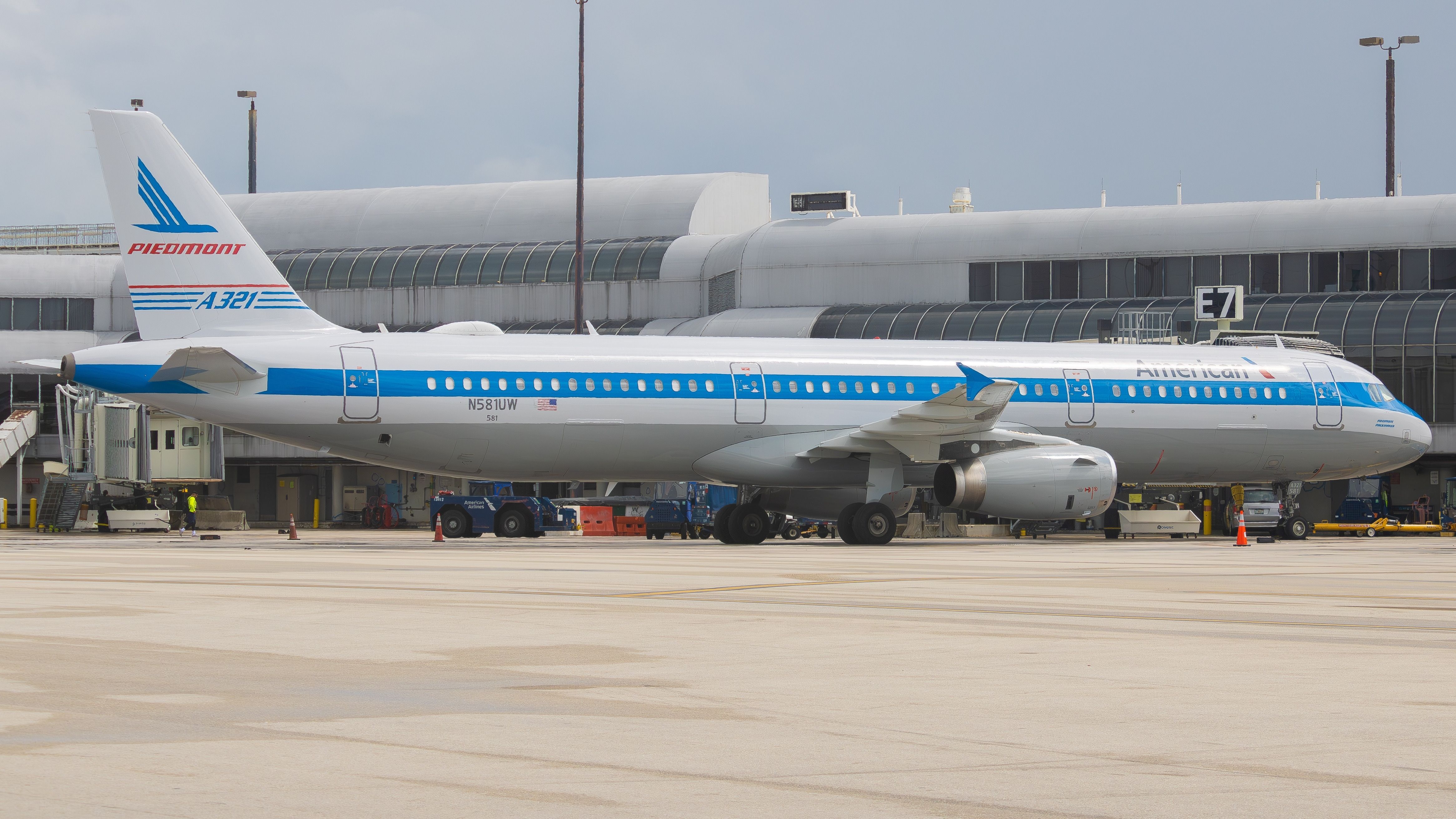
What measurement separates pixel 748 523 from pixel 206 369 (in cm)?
1196

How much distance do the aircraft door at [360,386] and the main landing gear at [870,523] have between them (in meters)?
9.83

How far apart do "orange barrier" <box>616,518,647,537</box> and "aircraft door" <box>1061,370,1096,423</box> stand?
19.7 meters

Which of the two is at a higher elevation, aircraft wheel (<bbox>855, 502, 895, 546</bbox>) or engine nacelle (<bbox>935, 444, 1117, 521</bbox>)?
engine nacelle (<bbox>935, 444, 1117, 521</bbox>)

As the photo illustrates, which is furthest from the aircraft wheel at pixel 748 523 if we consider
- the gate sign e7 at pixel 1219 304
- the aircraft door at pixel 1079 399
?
the gate sign e7 at pixel 1219 304

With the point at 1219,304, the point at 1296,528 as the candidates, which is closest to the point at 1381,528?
the point at 1296,528

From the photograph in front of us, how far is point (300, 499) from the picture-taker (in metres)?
65.4

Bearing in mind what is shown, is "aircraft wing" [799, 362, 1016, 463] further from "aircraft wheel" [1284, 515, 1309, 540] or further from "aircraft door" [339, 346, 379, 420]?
"aircraft wheel" [1284, 515, 1309, 540]

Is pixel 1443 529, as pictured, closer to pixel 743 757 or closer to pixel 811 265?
pixel 811 265

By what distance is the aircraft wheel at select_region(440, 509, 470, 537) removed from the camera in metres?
41.3

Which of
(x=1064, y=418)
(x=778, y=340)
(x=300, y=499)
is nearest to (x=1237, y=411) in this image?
(x=1064, y=418)

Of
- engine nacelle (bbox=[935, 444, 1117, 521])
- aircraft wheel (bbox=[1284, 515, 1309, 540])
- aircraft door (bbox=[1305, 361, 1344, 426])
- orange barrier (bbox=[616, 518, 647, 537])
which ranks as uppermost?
aircraft door (bbox=[1305, 361, 1344, 426])

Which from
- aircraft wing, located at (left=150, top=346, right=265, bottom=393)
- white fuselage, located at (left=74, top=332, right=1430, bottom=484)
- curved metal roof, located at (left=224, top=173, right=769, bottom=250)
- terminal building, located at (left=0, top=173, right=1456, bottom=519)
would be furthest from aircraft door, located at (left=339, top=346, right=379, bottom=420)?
curved metal roof, located at (left=224, top=173, right=769, bottom=250)

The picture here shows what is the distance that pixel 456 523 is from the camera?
41375mm

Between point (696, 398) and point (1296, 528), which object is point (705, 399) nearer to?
point (696, 398)
